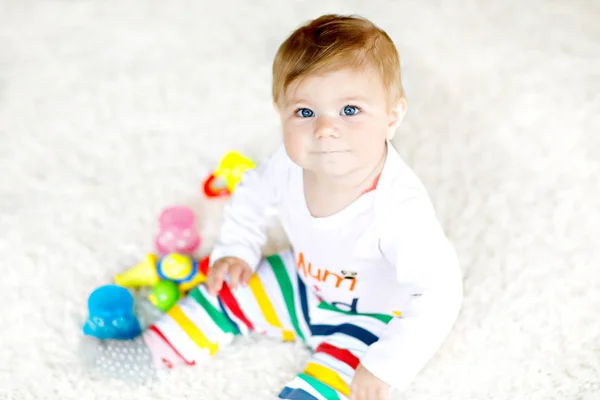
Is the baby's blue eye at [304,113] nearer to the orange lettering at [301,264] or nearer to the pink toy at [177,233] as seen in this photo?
the orange lettering at [301,264]

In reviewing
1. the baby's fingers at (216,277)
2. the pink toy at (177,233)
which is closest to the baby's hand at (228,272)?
the baby's fingers at (216,277)

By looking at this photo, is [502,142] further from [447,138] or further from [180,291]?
[180,291]

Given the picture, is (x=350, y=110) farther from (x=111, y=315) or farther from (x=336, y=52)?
(x=111, y=315)

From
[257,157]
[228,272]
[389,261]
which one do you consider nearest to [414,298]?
[389,261]

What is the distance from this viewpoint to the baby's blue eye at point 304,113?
76 centimetres

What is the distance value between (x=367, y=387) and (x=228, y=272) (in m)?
0.29

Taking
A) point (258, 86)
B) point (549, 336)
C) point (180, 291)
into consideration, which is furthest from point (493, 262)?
point (258, 86)

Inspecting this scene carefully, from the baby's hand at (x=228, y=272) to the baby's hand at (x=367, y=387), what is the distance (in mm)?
245

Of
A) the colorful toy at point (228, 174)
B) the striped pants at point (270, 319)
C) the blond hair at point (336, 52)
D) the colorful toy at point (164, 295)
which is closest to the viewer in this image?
the blond hair at point (336, 52)

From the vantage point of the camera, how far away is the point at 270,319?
987 millimetres

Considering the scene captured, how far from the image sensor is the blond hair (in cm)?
73

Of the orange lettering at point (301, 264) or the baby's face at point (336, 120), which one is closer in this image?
the baby's face at point (336, 120)

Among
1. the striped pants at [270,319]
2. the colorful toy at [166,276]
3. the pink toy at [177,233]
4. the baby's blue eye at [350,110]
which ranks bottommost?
the striped pants at [270,319]

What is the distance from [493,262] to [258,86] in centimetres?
62
